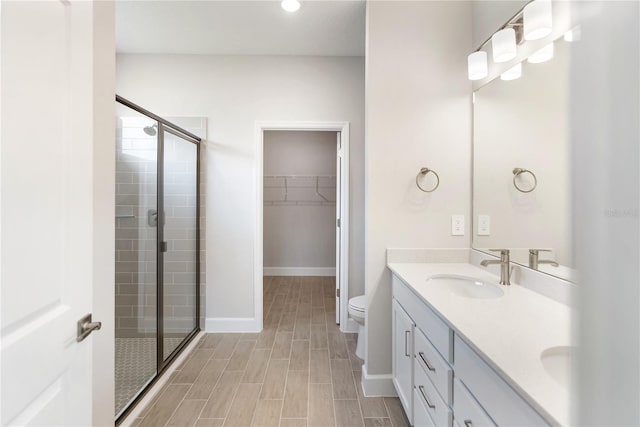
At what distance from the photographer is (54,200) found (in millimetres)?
838

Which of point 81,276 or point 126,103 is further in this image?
point 126,103

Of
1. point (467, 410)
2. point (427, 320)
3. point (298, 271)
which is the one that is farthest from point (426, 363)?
point (298, 271)

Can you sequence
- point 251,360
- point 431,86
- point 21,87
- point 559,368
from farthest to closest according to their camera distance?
point 251,360, point 431,86, point 559,368, point 21,87

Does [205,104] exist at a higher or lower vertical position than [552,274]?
higher

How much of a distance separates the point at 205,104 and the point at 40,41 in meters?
2.24

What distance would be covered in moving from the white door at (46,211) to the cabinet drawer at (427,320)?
1.26m

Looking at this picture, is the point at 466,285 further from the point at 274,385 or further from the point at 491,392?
the point at 274,385

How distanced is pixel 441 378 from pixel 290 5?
97.4 inches

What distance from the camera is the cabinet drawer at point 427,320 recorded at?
1150 millimetres

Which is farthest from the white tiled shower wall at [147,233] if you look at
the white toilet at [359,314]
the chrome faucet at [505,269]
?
the chrome faucet at [505,269]

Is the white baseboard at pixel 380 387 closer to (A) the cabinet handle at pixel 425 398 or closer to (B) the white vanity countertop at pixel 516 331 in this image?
(A) the cabinet handle at pixel 425 398

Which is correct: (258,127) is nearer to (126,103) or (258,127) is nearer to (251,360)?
(126,103)

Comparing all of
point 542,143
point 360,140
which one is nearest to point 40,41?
point 542,143

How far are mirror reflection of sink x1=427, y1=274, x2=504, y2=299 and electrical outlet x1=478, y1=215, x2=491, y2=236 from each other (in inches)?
14.2
